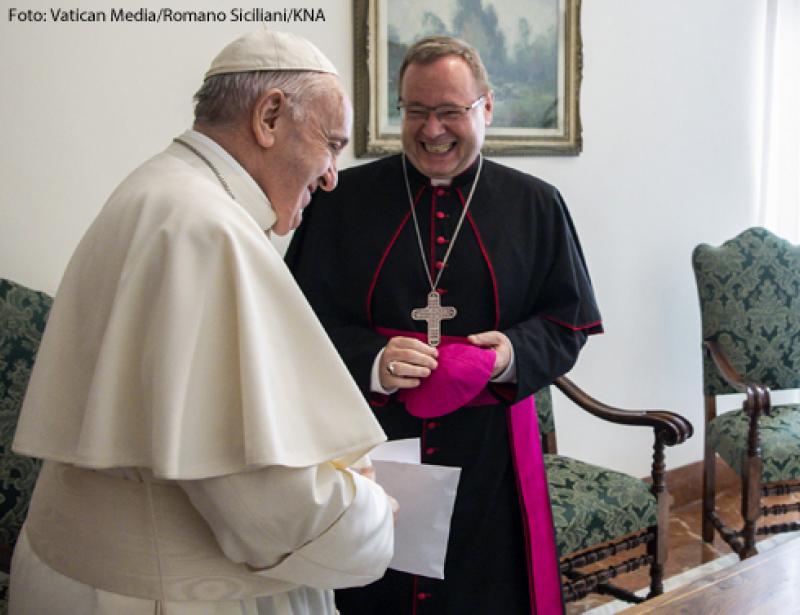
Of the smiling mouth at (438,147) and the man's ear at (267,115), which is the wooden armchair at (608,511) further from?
the man's ear at (267,115)

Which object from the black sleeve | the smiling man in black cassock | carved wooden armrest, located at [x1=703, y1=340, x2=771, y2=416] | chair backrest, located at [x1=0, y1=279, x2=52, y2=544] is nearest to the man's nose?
the smiling man in black cassock

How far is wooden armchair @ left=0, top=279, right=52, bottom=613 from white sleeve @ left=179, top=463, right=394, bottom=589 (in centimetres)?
128

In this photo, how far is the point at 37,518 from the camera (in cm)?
146

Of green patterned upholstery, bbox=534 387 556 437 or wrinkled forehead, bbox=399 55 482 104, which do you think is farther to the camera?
green patterned upholstery, bbox=534 387 556 437

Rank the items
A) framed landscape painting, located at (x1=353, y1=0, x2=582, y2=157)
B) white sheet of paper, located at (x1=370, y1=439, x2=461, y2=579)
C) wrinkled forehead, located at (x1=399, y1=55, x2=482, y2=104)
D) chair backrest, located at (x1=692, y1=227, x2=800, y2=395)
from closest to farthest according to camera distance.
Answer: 1. white sheet of paper, located at (x1=370, y1=439, x2=461, y2=579)
2. wrinkled forehead, located at (x1=399, y1=55, x2=482, y2=104)
3. framed landscape painting, located at (x1=353, y1=0, x2=582, y2=157)
4. chair backrest, located at (x1=692, y1=227, x2=800, y2=395)

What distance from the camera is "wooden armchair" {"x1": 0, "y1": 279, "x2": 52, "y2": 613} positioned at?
7.91ft

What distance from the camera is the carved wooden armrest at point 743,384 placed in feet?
12.5

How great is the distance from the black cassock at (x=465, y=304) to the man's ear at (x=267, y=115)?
3.18 ft

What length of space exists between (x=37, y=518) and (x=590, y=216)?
3.26m

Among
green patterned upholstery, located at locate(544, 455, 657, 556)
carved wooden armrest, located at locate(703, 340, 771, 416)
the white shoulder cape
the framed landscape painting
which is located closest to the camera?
the white shoulder cape

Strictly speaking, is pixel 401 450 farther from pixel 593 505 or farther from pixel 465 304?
pixel 593 505

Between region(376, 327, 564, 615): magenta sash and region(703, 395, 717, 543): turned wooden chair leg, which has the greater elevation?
region(376, 327, 564, 615): magenta sash

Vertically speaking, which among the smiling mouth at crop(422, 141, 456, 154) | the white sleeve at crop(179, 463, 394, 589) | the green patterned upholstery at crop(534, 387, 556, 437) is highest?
the smiling mouth at crop(422, 141, 456, 154)

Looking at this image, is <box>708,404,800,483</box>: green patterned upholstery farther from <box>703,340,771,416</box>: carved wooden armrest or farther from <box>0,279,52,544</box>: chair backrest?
<box>0,279,52,544</box>: chair backrest
